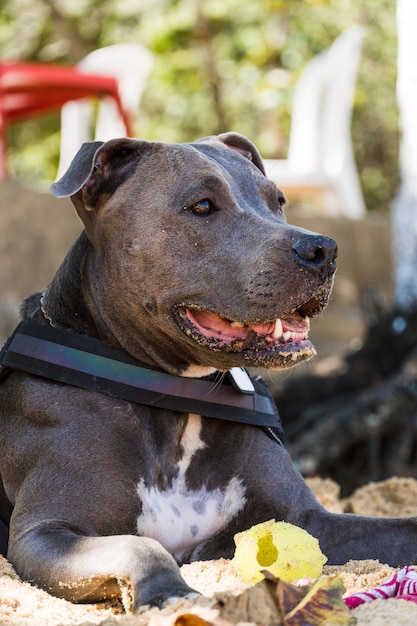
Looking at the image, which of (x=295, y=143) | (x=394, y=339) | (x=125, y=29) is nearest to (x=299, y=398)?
(x=394, y=339)

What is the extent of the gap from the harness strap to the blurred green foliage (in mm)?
8543

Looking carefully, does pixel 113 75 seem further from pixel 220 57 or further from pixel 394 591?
pixel 394 591

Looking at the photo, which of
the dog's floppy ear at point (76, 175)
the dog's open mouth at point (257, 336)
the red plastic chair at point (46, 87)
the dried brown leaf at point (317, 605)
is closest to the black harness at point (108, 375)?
the dog's open mouth at point (257, 336)

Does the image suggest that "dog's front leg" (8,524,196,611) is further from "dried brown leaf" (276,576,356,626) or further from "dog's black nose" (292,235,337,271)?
"dog's black nose" (292,235,337,271)

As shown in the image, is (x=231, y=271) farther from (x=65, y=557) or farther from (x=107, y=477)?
(x=65, y=557)

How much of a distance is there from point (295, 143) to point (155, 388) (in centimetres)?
884

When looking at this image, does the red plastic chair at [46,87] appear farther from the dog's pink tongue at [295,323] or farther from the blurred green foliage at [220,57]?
the dog's pink tongue at [295,323]

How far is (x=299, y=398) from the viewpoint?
6.61 metres

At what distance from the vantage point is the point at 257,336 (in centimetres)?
338

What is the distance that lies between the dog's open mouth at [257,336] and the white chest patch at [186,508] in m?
0.31

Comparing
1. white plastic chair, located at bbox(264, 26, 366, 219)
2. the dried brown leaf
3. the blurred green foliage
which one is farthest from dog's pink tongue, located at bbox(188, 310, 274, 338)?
the blurred green foliage

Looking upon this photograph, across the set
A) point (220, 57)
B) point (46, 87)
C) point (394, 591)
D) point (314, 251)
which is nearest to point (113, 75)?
point (46, 87)

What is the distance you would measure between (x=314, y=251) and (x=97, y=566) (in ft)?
3.69

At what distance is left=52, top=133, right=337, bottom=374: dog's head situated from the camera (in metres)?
3.28
